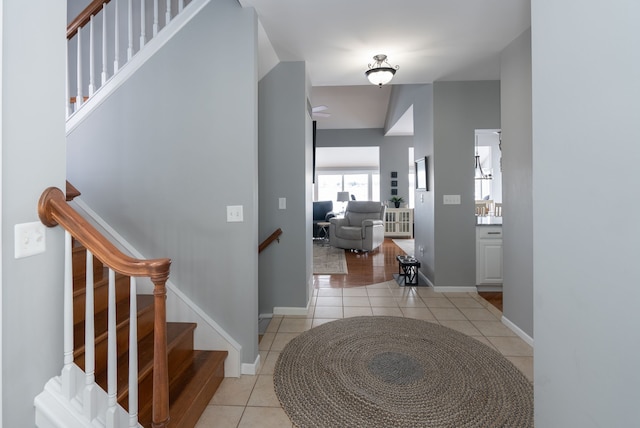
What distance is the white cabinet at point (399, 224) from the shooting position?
28.4ft

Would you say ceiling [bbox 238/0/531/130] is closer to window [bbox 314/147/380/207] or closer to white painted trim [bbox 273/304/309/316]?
white painted trim [bbox 273/304/309/316]

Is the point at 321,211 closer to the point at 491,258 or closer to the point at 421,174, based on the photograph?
the point at 421,174

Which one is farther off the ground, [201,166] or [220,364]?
[201,166]

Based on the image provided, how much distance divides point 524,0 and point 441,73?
1.33 meters

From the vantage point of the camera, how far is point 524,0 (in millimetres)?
2203

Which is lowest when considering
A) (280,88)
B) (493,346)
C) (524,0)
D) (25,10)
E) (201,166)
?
(493,346)

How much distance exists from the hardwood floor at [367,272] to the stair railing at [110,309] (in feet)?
10.1

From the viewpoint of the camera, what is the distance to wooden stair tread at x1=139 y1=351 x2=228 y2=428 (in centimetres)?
150

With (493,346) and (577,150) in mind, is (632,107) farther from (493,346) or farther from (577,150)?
(493,346)

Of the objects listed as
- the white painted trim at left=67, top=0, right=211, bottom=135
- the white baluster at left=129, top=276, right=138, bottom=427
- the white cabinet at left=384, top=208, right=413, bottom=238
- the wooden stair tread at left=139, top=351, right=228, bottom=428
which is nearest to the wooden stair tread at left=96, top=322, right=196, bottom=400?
the wooden stair tread at left=139, top=351, right=228, bottom=428

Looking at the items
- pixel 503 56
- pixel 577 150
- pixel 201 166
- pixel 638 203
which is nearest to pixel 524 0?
pixel 503 56

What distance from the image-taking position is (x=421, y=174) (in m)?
4.27

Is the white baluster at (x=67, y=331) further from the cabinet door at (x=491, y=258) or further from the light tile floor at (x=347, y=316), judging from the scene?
the cabinet door at (x=491, y=258)

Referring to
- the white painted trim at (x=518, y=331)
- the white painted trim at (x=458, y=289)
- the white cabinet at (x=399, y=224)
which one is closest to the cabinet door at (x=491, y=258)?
the white painted trim at (x=458, y=289)
